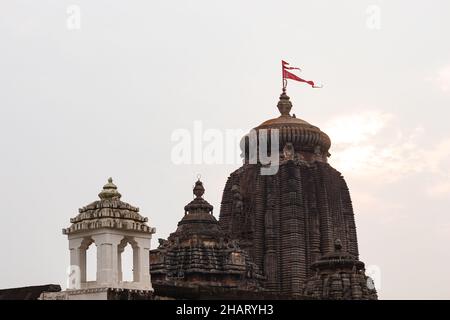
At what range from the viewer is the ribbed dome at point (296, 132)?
95562 mm

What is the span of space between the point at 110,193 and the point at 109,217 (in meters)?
1.84

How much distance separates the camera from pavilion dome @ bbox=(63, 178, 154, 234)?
41.9 metres

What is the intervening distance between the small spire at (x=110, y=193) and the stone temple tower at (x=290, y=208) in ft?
152

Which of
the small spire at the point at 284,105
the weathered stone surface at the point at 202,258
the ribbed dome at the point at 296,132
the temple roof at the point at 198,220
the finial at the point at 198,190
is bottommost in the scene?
the weathered stone surface at the point at 202,258

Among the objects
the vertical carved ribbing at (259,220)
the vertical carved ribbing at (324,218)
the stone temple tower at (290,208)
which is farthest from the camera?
the vertical carved ribbing at (259,220)

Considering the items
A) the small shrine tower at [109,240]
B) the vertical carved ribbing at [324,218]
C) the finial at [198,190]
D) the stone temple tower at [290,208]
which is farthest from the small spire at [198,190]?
the small shrine tower at [109,240]

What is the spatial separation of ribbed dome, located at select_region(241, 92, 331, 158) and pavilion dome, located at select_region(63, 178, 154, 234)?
52680 mm

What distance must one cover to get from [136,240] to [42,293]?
15.3 feet

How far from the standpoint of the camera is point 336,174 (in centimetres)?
9700

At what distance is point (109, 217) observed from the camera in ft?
138

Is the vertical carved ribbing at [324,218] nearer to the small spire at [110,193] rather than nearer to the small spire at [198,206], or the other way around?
the small spire at [198,206]
